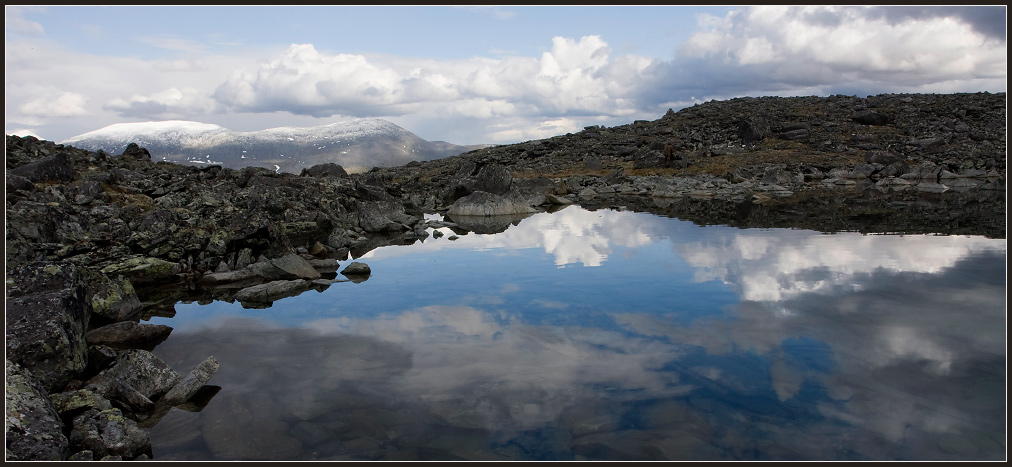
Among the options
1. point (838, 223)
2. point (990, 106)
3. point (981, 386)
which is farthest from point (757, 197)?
point (990, 106)

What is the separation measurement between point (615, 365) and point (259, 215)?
12476mm

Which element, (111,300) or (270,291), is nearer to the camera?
(111,300)

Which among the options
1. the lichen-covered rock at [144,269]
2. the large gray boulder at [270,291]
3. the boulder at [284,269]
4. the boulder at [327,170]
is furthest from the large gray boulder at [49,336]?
the boulder at [327,170]

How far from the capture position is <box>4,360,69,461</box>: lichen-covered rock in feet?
19.3

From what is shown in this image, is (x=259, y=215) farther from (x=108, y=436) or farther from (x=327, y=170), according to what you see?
(x=327, y=170)

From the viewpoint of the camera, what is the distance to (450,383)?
8.64 m

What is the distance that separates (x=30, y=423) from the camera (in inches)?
242

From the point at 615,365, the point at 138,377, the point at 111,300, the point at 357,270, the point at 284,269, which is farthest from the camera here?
the point at 357,270

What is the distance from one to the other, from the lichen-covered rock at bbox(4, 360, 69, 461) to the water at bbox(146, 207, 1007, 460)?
1134 mm

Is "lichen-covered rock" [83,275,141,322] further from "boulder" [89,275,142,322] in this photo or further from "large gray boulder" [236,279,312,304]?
"large gray boulder" [236,279,312,304]

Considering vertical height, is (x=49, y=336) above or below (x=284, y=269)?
above

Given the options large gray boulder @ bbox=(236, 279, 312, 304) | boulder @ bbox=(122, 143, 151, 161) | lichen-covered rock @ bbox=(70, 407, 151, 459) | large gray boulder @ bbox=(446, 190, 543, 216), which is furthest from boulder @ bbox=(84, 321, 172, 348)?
boulder @ bbox=(122, 143, 151, 161)

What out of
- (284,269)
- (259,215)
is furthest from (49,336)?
(259,215)

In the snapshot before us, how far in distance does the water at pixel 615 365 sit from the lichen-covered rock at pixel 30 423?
3.72 feet
